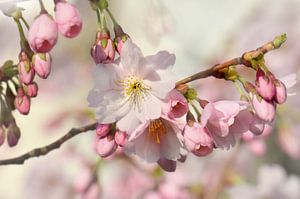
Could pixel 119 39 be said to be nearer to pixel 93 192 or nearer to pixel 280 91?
pixel 280 91

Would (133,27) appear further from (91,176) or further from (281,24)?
(91,176)

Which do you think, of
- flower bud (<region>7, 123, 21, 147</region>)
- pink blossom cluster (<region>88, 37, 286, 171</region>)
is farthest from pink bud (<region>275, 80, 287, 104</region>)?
flower bud (<region>7, 123, 21, 147</region>)

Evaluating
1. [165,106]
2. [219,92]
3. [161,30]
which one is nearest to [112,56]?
[165,106]

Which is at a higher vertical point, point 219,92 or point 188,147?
point 188,147

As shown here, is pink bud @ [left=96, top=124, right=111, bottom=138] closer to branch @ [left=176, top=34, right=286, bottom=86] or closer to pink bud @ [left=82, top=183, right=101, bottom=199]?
branch @ [left=176, top=34, right=286, bottom=86]

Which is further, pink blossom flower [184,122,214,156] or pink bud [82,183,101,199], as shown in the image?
pink bud [82,183,101,199]

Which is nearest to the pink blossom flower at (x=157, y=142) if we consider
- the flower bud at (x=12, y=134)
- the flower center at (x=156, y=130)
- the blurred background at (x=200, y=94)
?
the flower center at (x=156, y=130)

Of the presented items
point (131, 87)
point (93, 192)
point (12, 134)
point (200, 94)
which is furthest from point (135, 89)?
point (200, 94)
